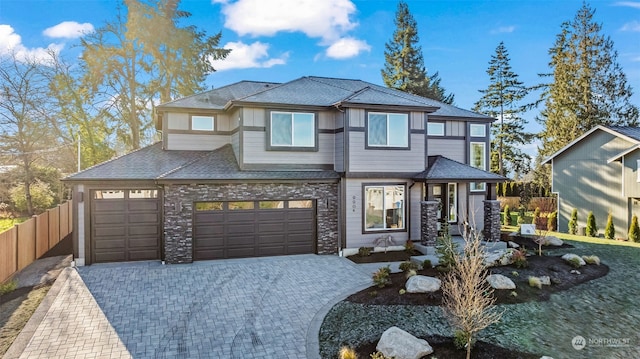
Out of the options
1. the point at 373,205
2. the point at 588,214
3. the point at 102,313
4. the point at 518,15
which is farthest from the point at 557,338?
the point at 588,214

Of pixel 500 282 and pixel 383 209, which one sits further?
pixel 383 209

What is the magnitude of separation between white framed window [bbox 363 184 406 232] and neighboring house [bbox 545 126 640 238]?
12458 millimetres

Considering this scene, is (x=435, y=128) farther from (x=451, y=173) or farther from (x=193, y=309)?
(x=193, y=309)

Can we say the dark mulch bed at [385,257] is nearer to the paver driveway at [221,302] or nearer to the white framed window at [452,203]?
the paver driveway at [221,302]

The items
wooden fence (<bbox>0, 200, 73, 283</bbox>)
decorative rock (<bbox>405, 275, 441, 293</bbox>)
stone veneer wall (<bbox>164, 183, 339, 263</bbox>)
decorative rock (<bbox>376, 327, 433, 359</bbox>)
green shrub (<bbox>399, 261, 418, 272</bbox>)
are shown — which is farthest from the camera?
stone veneer wall (<bbox>164, 183, 339, 263</bbox>)

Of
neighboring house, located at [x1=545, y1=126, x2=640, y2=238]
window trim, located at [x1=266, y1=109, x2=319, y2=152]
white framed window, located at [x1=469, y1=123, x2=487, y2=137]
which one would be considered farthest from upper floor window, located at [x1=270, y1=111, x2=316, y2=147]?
neighboring house, located at [x1=545, y1=126, x2=640, y2=238]

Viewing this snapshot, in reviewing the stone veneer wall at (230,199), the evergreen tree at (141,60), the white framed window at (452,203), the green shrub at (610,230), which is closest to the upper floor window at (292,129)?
the stone veneer wall at (230,199)

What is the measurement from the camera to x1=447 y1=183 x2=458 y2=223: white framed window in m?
16.6

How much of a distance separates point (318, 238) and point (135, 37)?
20263 millimetres

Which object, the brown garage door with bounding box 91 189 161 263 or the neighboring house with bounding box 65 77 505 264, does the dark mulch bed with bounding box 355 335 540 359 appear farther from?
the brown garage door with bounding box 91 189 161 263

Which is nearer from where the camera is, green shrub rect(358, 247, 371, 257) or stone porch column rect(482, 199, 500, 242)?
green shrub rect(358, 247, 371, 257)

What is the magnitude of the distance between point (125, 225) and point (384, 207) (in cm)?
911

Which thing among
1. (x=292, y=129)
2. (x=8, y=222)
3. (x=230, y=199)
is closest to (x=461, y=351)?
(x=230, y=199)

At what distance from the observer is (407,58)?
34.8m
